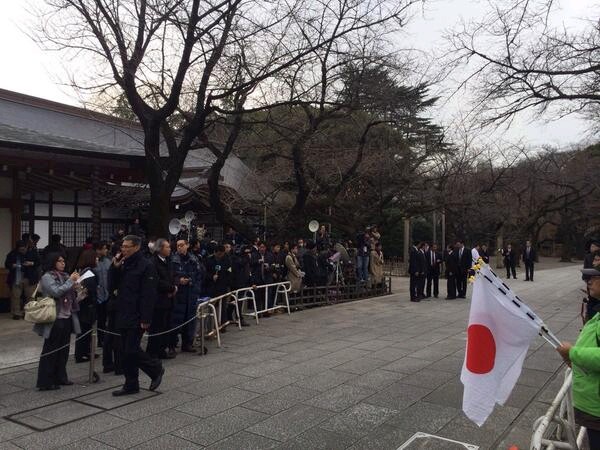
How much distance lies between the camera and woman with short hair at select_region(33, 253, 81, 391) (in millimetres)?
6039

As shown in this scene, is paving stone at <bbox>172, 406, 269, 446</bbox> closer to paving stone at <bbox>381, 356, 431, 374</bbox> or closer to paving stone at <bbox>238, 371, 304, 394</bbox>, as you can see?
paving stone at <bbox>238, 371, 304, 394</bbox>

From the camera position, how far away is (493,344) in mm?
3311

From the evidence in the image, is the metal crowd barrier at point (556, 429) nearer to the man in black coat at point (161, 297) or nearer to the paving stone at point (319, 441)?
the paving stone at point (319, 441)

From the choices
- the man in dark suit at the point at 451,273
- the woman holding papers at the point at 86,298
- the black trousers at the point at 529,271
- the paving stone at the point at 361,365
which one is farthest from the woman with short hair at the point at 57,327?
the black trousers at the point at 529,271

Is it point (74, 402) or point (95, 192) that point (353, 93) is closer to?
point (95, 192)

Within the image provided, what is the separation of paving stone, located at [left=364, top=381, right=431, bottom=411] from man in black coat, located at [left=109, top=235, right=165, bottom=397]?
257 cm

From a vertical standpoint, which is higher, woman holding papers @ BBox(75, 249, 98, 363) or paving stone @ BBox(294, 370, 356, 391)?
woman holding papers @ BBox(75, 249, 98, 363)

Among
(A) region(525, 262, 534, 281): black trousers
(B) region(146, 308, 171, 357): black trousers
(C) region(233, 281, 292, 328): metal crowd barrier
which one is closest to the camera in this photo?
(B) region(146, 308, 171, 357): black trousers

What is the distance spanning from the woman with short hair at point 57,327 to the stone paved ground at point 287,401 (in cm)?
23

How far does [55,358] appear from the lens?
614 cm

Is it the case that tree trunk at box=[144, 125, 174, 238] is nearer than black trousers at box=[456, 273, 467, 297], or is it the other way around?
tree trunk at box=[144, 125, 174, 238]

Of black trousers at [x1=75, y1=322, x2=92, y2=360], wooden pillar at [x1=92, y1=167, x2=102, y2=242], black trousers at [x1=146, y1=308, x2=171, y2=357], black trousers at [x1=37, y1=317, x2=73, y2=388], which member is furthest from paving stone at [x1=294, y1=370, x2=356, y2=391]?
wooden pillar at [x1=92, y1=167, x2=102, y2=242]

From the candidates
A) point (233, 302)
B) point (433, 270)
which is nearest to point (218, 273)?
point (233, 302)

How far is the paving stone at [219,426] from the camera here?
4.59 meters
